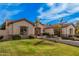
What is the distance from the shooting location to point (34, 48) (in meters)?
4.54

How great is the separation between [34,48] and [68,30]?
1.72 ft

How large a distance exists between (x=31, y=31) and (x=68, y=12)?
0.57m

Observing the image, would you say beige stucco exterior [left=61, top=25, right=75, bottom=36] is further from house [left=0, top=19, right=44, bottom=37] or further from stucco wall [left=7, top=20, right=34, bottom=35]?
stucco wall [left=7, top=20, right=34, bottom=35]

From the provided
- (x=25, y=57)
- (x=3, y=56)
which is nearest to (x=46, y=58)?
(x=25, y=57)

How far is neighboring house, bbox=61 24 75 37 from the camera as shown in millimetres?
4559

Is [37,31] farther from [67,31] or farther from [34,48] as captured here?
[67,31]

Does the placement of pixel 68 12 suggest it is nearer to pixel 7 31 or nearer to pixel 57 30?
pixel 57 30

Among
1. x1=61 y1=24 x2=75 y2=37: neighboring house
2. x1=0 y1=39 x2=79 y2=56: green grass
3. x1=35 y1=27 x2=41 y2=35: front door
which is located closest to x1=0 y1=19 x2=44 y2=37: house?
A: x1=35 y1=27 x2=41 y2=35: front door

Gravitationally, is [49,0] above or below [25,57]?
above

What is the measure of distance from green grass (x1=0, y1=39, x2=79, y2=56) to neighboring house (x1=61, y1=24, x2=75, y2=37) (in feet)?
0.52

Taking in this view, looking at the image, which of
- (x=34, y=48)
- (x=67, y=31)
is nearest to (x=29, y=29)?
(x=34, y=48)

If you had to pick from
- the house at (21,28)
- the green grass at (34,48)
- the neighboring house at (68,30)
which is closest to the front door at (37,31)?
the house at (21,28)

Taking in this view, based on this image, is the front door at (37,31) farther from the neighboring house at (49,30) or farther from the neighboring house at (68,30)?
the neighboring house at (68,30)

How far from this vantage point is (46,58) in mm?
4488
